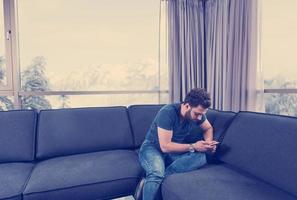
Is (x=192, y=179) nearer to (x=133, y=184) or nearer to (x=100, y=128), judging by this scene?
Result: (x=133, y=184)

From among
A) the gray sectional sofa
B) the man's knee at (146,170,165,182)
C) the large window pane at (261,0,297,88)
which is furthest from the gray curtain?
the man's knee at (146,170,165,182)

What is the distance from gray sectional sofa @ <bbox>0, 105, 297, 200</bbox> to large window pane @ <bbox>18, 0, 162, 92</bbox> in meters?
0.95

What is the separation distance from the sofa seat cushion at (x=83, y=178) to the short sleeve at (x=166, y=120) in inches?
15.1

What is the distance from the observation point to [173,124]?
1.84 m

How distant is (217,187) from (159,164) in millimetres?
461

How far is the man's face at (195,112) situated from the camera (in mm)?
1795

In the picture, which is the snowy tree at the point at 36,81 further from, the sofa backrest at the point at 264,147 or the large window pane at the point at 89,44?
the sofa backrest at the point at 264,147

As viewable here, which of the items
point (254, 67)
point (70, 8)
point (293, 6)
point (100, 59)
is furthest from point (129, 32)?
point (293, 6)

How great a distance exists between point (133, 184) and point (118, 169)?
0.51 feet

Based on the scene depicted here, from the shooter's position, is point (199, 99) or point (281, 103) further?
point (281, 103)

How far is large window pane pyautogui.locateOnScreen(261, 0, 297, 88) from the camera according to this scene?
240 cm

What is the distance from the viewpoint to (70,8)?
123 inches

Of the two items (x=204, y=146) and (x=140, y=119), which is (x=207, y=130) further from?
(x=140, y=119)

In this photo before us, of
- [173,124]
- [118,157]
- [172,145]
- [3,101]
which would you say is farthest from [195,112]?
[3,101]
